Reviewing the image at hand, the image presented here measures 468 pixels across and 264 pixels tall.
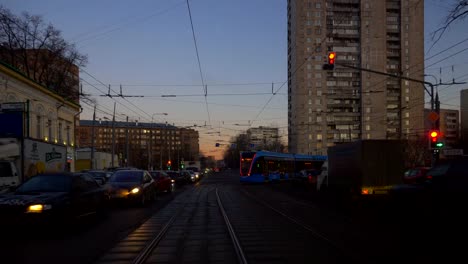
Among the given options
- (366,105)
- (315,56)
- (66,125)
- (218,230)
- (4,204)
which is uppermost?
(315,56)

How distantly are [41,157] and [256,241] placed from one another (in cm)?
1819

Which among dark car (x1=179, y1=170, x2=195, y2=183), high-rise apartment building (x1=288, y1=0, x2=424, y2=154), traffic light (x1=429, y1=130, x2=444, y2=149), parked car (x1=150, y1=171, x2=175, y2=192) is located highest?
high-rise apartment building (x1=288, y1=0, x2=424, y2=154)

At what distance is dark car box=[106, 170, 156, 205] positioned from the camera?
754 inches

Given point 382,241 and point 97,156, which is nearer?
point 382,241

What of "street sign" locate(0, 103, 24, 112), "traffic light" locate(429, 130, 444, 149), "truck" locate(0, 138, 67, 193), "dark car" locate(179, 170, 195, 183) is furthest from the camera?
"dark car" locate(179, 170, 195, 183)

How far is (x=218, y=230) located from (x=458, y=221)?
555 centimetres

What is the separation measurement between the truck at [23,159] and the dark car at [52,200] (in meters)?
4.65

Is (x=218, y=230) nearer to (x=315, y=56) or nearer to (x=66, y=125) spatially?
(x=66, y=125)

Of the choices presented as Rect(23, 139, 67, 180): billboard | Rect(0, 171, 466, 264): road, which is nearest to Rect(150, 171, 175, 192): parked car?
Rect(23, 139, 67, 180): billboard

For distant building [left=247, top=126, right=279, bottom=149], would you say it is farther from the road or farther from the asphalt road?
the asphalt road

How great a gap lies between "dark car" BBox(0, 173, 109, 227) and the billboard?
9.57 m

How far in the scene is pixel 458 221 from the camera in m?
9.84

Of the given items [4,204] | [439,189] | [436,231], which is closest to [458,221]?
[439,189]

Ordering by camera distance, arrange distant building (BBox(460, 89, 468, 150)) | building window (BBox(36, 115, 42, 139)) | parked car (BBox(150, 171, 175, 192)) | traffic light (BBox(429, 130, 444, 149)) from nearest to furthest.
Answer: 1. traffic light (BBox(429, 130, 444, 149))
2. parked car (BBox(150, 171, 175, 192))
3. building window (BBox(36, 115, 42, 139))
4. distant building (BBox(460, 89, 468, 150))
